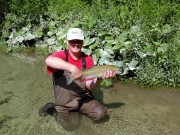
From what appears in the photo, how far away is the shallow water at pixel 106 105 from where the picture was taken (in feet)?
19.9

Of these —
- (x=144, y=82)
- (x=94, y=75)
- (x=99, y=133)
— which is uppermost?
(x=94, y=75)

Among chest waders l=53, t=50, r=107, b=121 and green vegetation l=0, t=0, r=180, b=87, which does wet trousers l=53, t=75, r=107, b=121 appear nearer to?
chest waders l=53, t=50, r=107, b=121

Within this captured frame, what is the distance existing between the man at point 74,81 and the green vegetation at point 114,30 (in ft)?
6.20

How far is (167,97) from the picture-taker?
7.14 metres

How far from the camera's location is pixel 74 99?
6.11 m

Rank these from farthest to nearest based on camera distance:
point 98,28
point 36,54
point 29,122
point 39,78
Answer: point 36,54
point 98,28
point 39,78
point 29,122

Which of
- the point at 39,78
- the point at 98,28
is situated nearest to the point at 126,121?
the point at 39,78

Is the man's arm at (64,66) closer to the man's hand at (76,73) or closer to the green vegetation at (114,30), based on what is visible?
the man's hand at (76,73)

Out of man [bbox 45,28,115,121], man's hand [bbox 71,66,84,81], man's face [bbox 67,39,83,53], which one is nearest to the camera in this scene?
man's hand [bbox 71,66,84,81]

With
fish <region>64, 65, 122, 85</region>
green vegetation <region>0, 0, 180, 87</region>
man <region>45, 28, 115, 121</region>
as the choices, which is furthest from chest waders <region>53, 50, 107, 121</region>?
green vegetation <region>0, 0, 180, 87</region>

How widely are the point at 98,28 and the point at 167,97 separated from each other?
9.64ft

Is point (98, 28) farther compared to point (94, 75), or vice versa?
point (98, 28)

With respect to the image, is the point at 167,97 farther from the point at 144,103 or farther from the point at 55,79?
the point at 55,79

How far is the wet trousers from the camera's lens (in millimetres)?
5988
